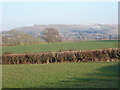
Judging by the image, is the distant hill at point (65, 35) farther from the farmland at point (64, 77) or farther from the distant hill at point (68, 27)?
the farmland at point (64, 77)

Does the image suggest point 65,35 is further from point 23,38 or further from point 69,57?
point 69,57

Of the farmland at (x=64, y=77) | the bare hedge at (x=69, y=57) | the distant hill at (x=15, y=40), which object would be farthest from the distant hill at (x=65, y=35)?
the farmland at (x=64, y=77)

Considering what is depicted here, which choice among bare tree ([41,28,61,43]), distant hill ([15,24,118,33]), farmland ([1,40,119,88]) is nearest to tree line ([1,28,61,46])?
bare tree ([41,28,61,43])

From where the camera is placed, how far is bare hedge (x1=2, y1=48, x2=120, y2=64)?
2641 centimetres

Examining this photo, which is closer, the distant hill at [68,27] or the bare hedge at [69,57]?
the bare hedge at [69,57]

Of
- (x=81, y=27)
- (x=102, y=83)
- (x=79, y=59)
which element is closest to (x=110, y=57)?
(x=79, y=59)

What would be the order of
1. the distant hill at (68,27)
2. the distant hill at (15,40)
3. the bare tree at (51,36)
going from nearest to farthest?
the distant hill at (15,40) < the bare tree at (51,36) < the distant hill at (68,27)

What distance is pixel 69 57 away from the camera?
2688 cm

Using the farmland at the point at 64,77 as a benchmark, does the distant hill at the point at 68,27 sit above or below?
above

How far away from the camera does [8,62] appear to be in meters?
28.0

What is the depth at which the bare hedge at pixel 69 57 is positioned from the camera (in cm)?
2641

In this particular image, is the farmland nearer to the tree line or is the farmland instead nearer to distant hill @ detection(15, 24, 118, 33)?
the tree line

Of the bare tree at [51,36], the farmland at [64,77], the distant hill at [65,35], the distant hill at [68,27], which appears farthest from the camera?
the distant hill at [68,27]

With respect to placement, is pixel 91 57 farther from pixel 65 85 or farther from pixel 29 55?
pixel 65 85
